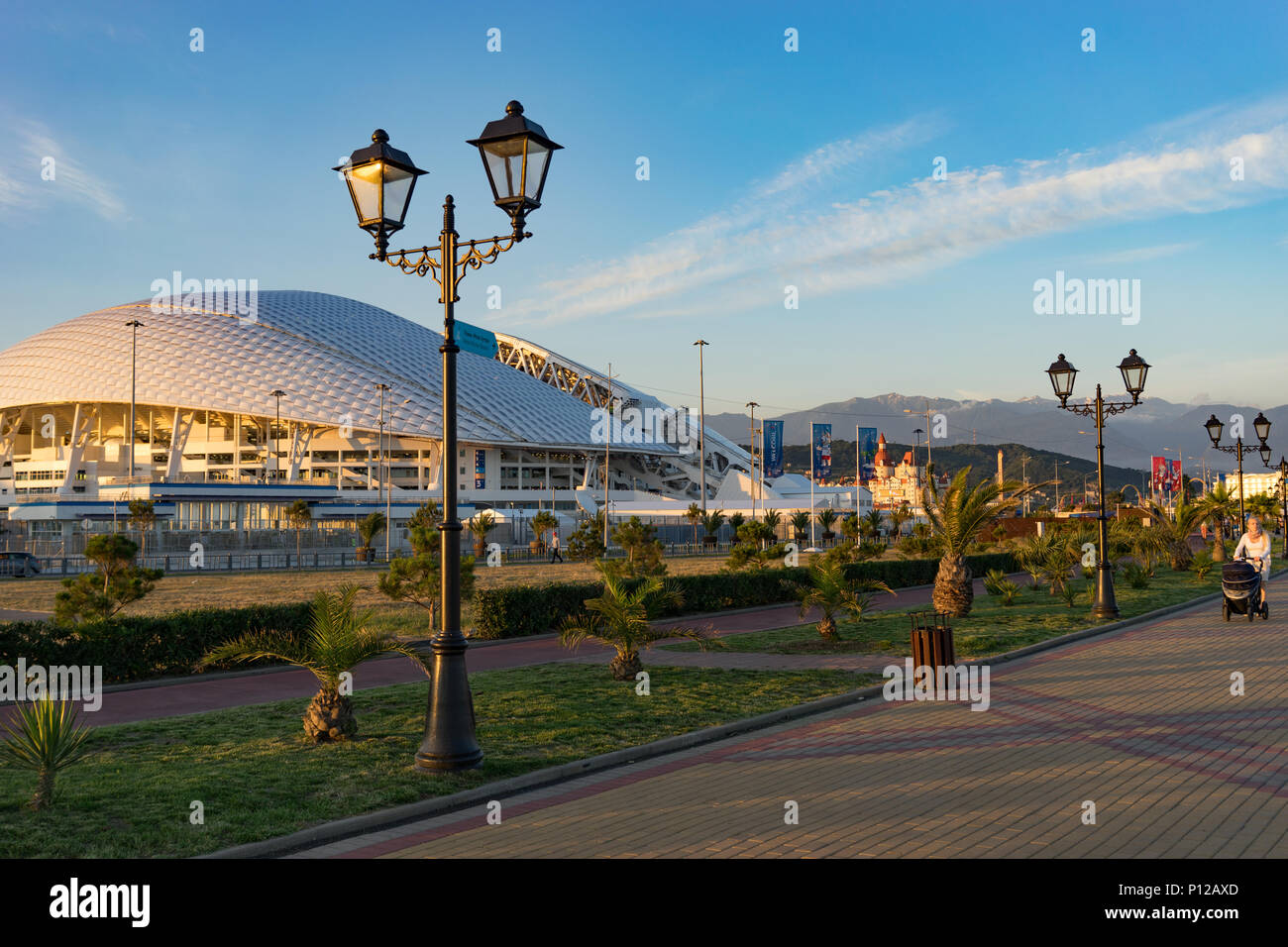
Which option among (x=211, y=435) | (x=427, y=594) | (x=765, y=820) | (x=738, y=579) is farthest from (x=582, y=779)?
(x=211, y=435)

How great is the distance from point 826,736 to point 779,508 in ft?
216

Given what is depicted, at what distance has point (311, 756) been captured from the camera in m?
8.45

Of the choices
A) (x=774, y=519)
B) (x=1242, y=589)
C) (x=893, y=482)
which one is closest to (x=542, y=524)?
(x=774, y=519)

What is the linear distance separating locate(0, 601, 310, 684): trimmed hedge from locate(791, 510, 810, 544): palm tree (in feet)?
141

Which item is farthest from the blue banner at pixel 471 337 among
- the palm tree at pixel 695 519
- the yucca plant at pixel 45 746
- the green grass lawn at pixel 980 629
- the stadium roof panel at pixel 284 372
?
the stadium roof panel at pixel 284 372

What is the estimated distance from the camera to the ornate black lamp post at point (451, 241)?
803 cm

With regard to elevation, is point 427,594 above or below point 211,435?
below

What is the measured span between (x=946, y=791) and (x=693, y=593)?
1524 centimetres

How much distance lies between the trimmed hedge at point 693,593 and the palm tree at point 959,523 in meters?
3.39

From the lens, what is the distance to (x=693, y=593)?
22.3 meters

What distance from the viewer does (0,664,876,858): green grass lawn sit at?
20.9ft

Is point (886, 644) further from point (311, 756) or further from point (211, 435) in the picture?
point (211, 435)

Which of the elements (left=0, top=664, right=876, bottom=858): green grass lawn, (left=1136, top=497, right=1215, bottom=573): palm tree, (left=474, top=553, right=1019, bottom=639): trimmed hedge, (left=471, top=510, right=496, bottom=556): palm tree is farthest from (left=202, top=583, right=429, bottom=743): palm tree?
(left=471, top=510, right=496, bottom=556): palm tree

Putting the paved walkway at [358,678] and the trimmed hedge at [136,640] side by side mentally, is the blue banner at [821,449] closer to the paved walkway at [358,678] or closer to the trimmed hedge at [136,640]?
the paved walkway at [358,678]
